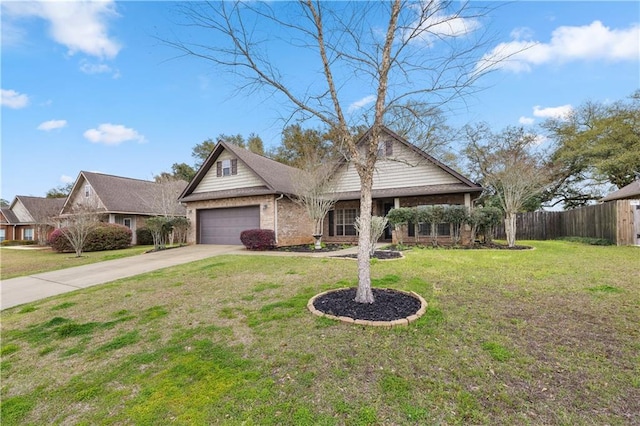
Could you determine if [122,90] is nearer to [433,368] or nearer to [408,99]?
[408,99]

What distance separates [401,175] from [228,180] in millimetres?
9624

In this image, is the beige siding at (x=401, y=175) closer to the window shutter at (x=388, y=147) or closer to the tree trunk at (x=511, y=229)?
the window shutter at (x=388, y=147)

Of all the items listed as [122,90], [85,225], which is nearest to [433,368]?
[122,90]

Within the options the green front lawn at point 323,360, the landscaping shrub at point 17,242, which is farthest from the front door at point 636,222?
the landscaping shrub at point 17,242

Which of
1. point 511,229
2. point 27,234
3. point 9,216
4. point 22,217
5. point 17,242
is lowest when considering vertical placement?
point 17,242

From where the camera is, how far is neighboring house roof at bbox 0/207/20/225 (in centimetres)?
2960

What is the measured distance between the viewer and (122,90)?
41.8 ft

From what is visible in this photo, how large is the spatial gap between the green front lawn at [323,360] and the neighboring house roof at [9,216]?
34956 millimetres

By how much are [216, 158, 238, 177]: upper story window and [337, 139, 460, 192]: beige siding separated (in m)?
5.89

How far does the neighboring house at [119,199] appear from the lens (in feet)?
68.3

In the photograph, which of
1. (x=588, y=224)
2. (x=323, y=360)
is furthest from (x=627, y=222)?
(x=323, y=360)

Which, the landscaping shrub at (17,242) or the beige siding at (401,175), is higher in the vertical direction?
the beige siding at (401,175)

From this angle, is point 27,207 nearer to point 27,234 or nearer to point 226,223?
point 27,234

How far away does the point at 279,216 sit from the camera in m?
15.0
